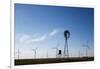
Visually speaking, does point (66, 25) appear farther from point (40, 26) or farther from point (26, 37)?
point (26, 37)

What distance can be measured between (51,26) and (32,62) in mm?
444

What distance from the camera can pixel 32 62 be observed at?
7.32 ft

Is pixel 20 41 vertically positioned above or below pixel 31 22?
below

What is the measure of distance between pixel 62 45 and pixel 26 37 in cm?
41

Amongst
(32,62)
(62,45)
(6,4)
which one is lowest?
(32,62)

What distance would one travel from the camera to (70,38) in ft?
7.70

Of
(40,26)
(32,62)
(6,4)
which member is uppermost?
(6,4)
